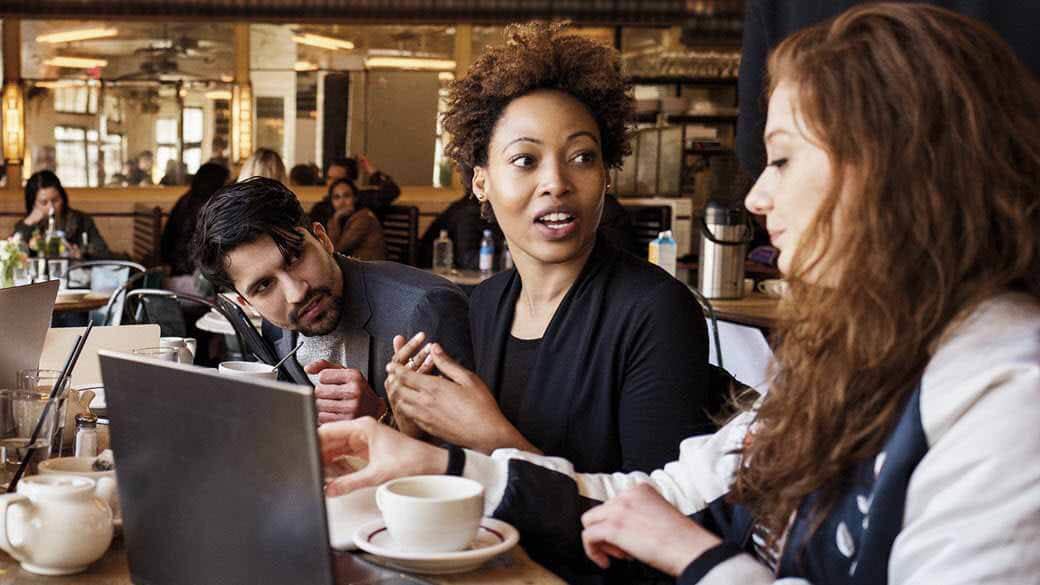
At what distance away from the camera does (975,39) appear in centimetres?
122

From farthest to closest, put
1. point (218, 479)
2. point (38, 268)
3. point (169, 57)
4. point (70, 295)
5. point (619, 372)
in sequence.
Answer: point (169, 57), point (38, 268), point (70, 295), point (619, 372), point (218, 479)

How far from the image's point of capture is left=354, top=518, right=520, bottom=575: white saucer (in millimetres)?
1289

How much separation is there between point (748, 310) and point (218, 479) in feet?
11.8

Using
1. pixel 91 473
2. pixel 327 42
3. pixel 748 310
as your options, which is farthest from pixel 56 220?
pixel 91 473

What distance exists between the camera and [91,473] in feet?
5.15

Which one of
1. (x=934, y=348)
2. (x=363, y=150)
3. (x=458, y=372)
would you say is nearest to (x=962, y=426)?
(x=934, y=348)

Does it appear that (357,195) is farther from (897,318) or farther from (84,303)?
(897,318)

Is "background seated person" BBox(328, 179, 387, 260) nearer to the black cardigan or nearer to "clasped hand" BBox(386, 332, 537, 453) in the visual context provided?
the black cardigan

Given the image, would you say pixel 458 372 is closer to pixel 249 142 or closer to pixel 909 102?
pixel 909 102

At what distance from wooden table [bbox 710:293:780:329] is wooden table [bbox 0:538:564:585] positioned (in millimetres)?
2829

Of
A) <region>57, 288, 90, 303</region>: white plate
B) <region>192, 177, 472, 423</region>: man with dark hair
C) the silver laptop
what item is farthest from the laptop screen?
<region>57, 288, 90, 303</region>: white plate

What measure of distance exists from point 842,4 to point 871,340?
156 cm

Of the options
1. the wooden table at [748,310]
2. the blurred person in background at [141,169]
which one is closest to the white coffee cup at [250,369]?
the wooden table at [748,310]

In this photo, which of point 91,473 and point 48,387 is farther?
point 48,387
